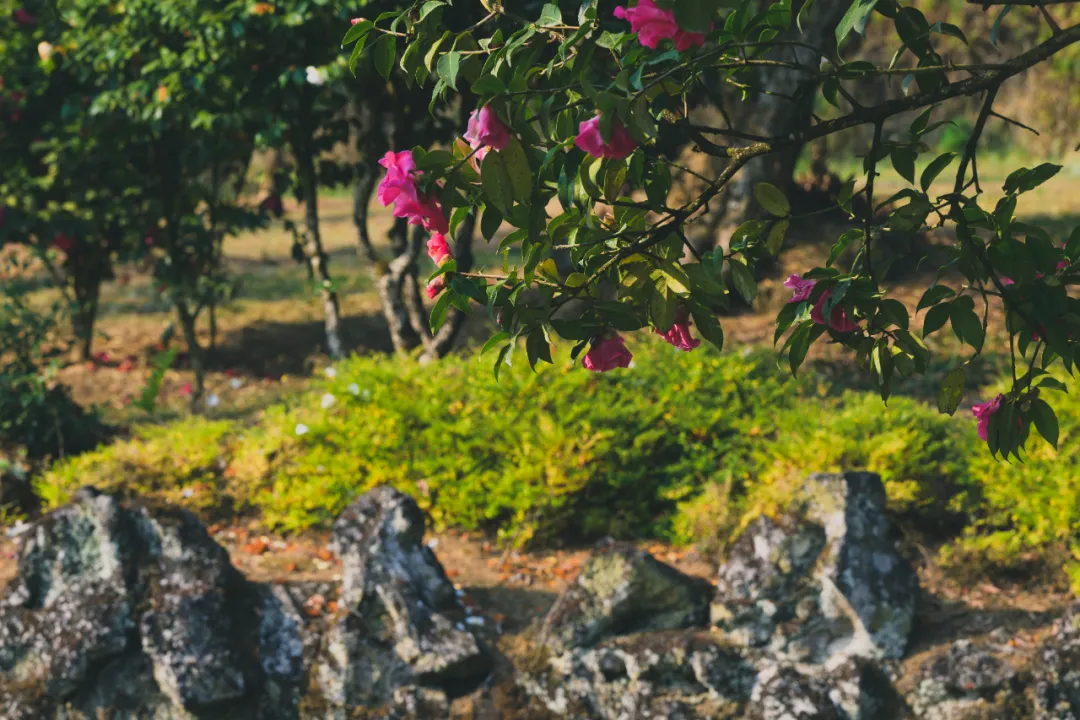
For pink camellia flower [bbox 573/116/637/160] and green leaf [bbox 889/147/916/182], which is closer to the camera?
pink camellia flower [bbox 573/116/637/160]

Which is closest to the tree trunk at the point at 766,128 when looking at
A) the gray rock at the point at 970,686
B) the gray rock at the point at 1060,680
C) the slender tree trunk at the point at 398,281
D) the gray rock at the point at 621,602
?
the slender tree trunk at the point at 398,281

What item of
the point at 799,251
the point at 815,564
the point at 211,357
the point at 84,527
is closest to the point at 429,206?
the point at 815,564

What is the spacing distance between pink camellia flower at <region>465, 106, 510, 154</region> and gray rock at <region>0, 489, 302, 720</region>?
10.2 feet

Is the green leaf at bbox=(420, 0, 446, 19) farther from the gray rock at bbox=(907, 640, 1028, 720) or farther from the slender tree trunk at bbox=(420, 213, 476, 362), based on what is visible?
the slender tree trunk at bbox=(420, 213, 476, 362)

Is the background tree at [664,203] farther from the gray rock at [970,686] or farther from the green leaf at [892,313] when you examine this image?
the gray rock at [970,686]

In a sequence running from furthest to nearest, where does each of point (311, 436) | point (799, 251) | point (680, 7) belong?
1. point (799, 251)
2. point (311, 436)
3. point (680, 7)

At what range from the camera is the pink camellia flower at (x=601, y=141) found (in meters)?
1.95

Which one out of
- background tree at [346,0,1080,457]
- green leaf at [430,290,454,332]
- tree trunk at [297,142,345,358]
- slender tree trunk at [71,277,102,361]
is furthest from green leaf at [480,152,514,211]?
slender tree trunk at [71,277,102,361]

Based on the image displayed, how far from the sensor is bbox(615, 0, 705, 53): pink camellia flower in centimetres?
198

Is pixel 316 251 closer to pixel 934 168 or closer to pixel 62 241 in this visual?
pixel 62 241

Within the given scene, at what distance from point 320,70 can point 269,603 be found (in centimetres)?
295

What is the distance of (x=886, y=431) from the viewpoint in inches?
201

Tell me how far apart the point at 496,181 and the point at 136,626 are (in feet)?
10.9

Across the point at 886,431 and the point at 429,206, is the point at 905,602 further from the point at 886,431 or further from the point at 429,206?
the point at 429,206
